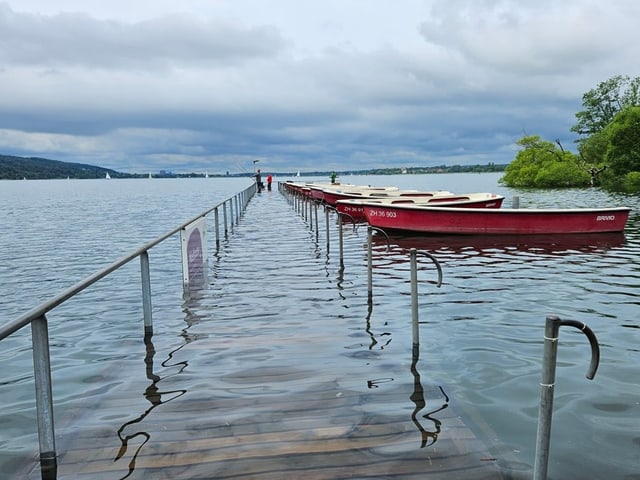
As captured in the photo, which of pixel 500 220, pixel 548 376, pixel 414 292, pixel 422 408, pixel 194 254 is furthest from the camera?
pixel 500 220

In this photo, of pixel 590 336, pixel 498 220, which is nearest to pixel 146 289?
pixel 590 336

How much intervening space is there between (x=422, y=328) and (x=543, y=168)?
66640 mm

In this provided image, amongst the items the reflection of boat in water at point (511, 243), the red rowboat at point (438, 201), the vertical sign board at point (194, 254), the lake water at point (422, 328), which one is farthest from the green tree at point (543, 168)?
the vertical sign board at point (194, 254)

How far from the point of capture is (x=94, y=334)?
25.2ft

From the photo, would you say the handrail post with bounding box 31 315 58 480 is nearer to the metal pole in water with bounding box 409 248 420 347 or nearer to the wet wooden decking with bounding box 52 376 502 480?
the wet wooden decking with bounding box 52 376 502 480

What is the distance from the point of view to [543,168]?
A: 68.2 meters

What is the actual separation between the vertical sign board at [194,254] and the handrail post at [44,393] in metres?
4.85

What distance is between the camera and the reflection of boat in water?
15.8 metres

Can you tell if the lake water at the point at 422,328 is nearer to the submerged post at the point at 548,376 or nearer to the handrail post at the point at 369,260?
the handrail post at the point at 369,260

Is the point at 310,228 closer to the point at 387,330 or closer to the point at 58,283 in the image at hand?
the point at 58,283

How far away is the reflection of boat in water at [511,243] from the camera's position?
15.8 m

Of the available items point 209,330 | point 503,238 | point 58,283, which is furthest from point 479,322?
point 503,238

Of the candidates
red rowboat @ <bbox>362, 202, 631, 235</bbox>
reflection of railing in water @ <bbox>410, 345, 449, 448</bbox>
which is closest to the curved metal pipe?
reflection of railing in water @ <bbox>410, 345, 449, 448</bbox>

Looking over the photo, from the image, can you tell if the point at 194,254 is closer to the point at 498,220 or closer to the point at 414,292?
the point at 414,292
